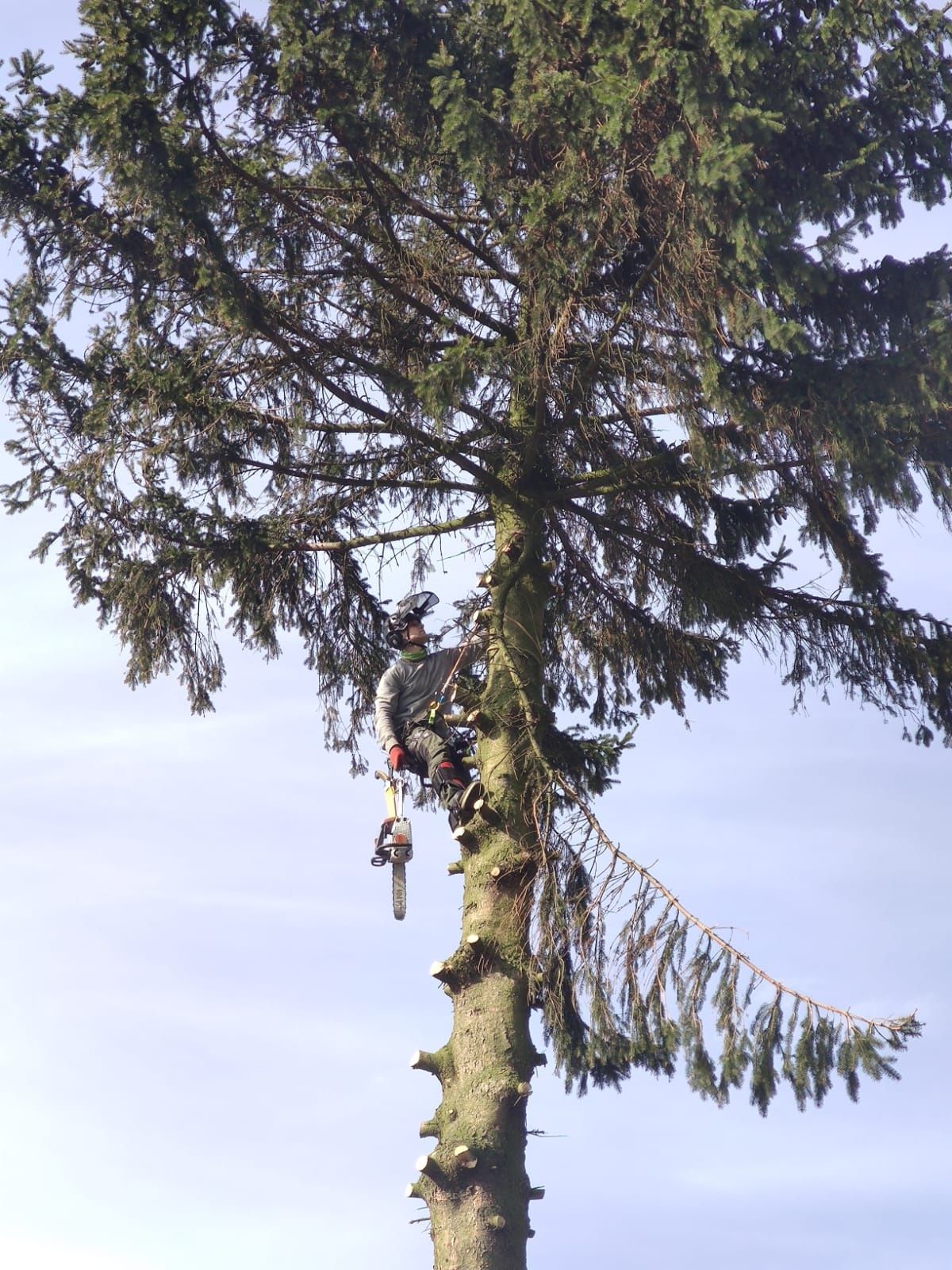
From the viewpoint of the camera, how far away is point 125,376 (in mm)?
11680

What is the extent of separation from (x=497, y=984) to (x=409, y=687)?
7.93 ft

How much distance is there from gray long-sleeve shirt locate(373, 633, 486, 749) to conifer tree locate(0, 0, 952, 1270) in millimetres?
645

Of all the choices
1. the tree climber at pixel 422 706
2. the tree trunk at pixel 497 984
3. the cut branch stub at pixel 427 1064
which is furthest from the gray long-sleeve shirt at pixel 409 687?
the cut branch stub at pixel 427 1064

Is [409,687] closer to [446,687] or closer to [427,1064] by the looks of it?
[446,687]

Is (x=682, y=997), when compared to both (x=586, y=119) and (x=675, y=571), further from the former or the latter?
(x=586, y=119)

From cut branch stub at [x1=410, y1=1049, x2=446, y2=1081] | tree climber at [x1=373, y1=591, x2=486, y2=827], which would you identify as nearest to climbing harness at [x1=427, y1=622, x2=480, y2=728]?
tree climber at [x1=373, y1=591, x2=486, y2=827]

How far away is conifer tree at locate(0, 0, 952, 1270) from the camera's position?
9.55m

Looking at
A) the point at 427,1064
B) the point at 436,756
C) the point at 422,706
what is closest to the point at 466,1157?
the point at 427,1064

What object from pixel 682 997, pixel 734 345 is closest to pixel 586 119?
pixel 734 345

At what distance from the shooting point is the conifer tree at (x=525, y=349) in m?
9.55

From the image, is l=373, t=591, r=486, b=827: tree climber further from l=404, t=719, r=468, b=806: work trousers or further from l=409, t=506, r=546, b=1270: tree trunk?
l=409, t=506, r=546, b=1270: tree trunk

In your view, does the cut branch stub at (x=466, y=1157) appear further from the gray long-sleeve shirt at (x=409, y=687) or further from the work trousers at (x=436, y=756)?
the gray long-sleeve shirt at (x=409, y=687)

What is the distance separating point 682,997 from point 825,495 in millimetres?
3715

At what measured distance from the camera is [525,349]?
1055 cm
